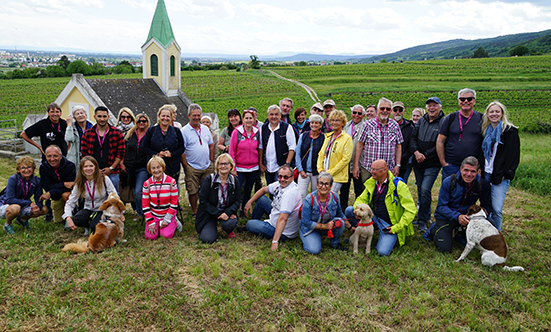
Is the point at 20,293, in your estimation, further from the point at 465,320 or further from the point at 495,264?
the point at 495,264

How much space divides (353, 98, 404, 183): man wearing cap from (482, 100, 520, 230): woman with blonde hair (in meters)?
1.42

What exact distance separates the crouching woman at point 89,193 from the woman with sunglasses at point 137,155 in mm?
569

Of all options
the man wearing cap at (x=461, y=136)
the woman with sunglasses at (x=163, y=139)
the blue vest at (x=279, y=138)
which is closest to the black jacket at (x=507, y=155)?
the man wearing cap at (x=461, y=136)

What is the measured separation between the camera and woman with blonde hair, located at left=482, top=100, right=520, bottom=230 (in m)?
5.64

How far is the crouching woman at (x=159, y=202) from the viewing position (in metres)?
6.02

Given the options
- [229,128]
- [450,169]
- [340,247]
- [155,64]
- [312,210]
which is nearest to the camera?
[312,210]

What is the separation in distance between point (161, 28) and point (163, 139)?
20.3 metres

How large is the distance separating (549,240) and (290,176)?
499 cm

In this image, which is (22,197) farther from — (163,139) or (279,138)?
(279,138)

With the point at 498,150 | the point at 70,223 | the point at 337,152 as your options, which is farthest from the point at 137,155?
the point at 498,150

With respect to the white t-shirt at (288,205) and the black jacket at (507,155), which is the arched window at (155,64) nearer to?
the white t-shirt at (288,205)

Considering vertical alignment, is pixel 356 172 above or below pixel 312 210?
above

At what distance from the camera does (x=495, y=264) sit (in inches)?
204

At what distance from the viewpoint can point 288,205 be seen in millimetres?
5699
